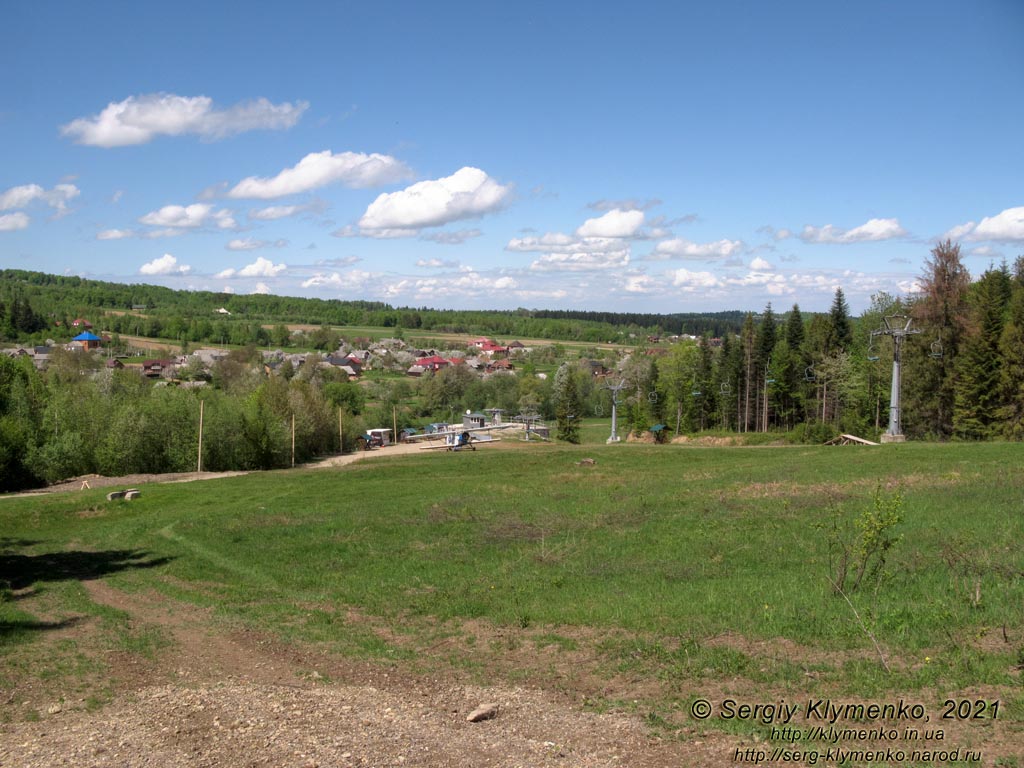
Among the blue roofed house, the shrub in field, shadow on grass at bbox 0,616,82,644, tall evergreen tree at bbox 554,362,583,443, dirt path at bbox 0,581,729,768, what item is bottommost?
tall evergreen tree at bbox 554,362,583,443

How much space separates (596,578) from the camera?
16.3 metres

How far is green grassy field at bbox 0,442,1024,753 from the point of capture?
1045 cm

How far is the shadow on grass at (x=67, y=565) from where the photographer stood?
18.8 metres

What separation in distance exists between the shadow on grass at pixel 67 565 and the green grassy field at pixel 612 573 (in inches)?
5.6

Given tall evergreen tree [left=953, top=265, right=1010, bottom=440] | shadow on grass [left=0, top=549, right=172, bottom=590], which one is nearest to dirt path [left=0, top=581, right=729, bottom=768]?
shadow on grass [left=0, top=549, right=172, bottom=590]

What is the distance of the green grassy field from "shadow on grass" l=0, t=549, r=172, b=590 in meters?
0.14

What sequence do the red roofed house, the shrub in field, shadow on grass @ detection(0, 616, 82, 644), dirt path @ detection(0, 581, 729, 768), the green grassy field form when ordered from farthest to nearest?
the red roofed house < shadow on grass @ detection(0, 616, 82, 644) < the shrub in field < the green grassy field < dirt path @ detection(0, 581, 729, 768)

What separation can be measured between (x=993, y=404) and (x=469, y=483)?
1445 inches

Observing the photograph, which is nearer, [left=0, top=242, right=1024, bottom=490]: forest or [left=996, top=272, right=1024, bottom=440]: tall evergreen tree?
[left=996, top=272, right=1024, bottom=440]: tall evergreen tree

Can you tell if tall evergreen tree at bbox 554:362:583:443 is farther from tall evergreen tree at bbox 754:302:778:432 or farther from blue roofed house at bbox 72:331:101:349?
blue roofed house at bbox 72:331:101:349

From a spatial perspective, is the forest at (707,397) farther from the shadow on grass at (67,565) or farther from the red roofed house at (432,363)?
the red roofed house at (432,363)

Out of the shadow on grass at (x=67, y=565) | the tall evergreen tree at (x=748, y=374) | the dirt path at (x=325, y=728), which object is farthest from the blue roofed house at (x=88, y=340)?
the dirt path at (x=325, y=728)

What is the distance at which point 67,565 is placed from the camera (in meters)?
20.7

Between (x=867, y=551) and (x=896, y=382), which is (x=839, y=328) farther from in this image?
(x=867, y=551)
